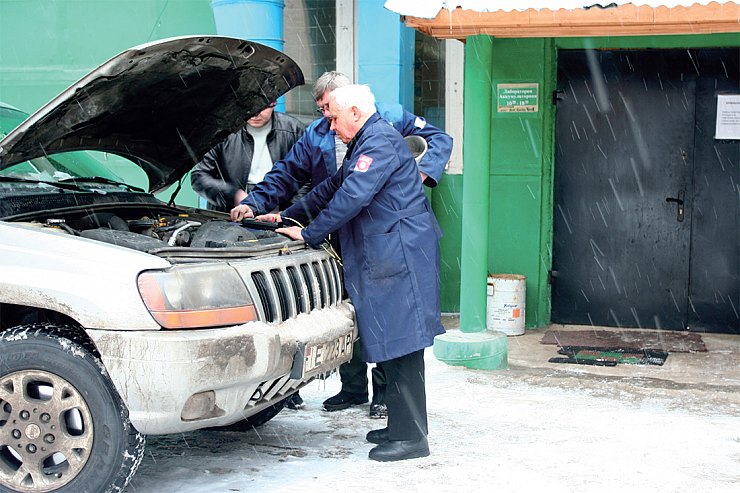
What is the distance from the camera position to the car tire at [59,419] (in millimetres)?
4156

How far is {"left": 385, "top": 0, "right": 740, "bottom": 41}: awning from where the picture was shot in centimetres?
675

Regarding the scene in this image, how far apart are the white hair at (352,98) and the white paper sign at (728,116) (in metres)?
4.89

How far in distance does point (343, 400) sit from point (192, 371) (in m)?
2.33

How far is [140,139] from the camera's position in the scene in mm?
5793

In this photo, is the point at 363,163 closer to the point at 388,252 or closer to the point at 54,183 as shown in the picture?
the point at 388,252

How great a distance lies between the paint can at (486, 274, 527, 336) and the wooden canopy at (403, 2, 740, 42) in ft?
7.60

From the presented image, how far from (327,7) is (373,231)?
5.25 metres

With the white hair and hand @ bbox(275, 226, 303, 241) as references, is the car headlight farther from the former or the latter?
the white hair

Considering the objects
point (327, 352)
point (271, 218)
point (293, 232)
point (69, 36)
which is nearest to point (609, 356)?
point (271, 218)

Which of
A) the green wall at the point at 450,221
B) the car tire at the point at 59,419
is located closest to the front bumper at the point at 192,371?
the car tire at the point at 59,419

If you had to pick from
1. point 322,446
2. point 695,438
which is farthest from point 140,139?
point 695,438

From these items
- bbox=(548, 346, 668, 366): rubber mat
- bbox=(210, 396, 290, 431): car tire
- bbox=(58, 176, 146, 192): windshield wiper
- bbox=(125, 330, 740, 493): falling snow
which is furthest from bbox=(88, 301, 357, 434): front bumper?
bbox=(548, 346, 668, 366): rubber mat

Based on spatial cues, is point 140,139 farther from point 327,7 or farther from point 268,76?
point 327,7

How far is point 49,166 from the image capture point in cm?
550
